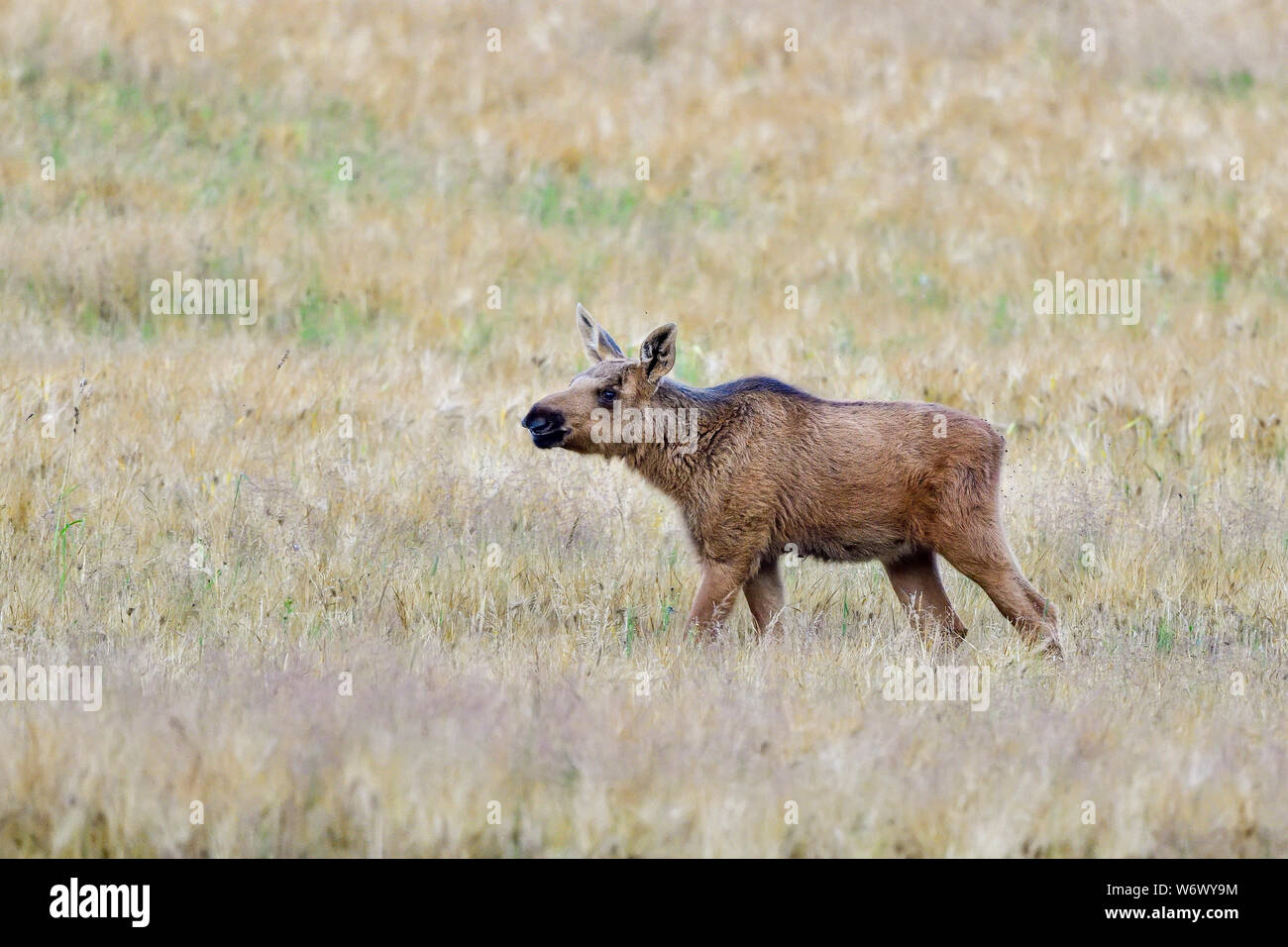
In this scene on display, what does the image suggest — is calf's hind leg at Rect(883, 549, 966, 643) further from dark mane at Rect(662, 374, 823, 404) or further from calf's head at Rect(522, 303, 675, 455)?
calf's head at Rect(522, 303, 675, 455)

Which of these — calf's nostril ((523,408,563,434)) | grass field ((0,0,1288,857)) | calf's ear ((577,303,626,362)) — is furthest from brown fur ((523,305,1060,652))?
grass field ((0,0,1288,857))

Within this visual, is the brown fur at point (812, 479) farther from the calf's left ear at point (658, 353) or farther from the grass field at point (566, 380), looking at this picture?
the grass field at point (566, 380)

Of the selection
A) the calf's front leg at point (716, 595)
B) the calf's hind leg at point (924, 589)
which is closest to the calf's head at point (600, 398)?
the calf's front leg at point (716, 595)

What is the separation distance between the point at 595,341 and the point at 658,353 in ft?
1.77

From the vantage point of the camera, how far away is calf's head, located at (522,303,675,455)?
723 centimetres

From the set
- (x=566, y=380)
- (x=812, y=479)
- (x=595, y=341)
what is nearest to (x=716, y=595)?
(x=812, y=479)

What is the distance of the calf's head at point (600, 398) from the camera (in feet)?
23.7

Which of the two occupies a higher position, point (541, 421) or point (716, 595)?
point (541, 421)

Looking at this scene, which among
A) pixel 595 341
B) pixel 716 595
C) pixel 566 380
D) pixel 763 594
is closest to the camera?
pixel 716 595

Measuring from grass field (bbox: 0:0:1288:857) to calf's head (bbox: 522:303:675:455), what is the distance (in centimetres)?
91

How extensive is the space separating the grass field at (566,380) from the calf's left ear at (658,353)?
3.94ft

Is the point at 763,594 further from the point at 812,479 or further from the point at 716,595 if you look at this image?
the point at 812,479

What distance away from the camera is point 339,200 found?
56.9 ft

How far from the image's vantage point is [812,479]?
722cm
